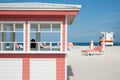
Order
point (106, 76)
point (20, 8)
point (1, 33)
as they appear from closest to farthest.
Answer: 1. point (20, 8)
2. point (1, 33)
3. point (106, 76)

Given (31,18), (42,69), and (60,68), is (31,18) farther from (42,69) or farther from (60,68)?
(60,68)

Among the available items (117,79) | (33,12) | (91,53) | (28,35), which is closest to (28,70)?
(28,35)

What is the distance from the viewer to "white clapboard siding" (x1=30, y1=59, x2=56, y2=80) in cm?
1367

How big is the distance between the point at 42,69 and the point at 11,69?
1.48 meters

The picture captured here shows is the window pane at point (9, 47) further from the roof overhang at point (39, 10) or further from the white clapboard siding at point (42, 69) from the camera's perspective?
the roof overhang at point (39, 10)

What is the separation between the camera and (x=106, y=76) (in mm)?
16594

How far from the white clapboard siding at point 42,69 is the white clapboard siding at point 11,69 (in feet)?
1.88

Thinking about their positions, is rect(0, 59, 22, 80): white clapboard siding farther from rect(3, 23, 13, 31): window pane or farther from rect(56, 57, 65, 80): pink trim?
rect(3, 23, 13, 31): window pane

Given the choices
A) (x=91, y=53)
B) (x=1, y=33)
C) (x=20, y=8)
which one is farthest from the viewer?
(x=91, y=53)

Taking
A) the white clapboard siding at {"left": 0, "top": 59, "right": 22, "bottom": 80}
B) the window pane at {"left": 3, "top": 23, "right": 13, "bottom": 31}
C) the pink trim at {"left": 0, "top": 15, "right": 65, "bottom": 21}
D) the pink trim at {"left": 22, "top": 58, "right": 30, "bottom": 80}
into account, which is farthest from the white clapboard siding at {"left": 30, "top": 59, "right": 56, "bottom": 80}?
the window pane at {"left": 3, "top": 23, "right": 13, "bottom": 31}

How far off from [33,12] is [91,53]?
21.9 metres

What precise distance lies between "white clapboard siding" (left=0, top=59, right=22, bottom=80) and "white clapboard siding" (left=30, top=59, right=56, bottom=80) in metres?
0.57

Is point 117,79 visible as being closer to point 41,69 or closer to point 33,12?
point 41,69

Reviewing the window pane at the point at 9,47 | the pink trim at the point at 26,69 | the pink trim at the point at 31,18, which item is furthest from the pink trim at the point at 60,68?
the window pane at the point at 9,47
